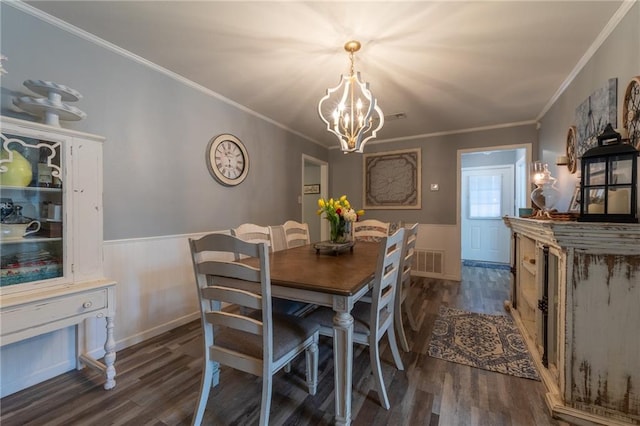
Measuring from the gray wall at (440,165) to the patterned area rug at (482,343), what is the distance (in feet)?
6.22

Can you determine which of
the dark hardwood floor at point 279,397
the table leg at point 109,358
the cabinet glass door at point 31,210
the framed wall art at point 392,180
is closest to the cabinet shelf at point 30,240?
the cabinet glass door at point 31,210

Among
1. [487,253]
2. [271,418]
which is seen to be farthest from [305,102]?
[487,253]

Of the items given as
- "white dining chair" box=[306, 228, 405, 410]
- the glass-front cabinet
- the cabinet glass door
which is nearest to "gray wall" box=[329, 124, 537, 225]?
"white dining chair" box=[306, 228, 405, 410]

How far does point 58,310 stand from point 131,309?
0.74 m

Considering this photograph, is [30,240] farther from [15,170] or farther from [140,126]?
[140,126]

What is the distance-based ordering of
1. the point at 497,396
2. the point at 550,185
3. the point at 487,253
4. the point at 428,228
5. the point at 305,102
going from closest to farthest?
the point at 497,396, the point at 550,185, the point at 305,102, the point at 428,228, the point at 487,253

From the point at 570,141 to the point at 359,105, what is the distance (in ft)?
6.55

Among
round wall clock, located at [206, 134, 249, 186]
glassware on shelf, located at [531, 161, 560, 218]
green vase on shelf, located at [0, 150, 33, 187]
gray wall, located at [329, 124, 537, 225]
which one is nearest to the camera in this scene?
green vase on shelf, located at [0, 150, 33, 187]

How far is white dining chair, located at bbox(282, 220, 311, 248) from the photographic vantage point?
8.63 feet

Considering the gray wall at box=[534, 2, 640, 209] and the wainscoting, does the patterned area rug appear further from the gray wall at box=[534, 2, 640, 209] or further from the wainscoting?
the wainscoting

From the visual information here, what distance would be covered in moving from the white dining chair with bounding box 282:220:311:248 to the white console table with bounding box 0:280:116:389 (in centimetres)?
141

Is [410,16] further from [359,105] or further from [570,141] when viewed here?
[570,141]

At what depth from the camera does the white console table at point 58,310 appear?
129 centimetres

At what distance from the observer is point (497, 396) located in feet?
5.06
